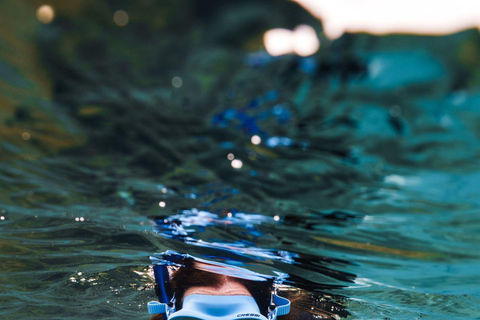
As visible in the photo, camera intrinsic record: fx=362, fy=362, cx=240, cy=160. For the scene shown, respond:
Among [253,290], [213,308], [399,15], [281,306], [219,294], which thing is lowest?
[213,308]

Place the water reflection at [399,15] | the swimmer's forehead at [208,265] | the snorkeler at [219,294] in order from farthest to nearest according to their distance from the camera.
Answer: the swimmer's forehead at [208,265] < the snorkeler at [219,294] < the water reflection at [399,15]

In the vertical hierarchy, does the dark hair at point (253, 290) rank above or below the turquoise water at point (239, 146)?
below

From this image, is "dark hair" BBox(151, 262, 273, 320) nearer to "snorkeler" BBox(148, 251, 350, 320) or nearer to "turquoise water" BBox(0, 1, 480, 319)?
"snorkeler" BBox(148, 251, 350, 320)

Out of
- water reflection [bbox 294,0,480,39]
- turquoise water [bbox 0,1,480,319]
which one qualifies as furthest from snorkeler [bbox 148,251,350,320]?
water reflection [bbox 294,0,480,39]

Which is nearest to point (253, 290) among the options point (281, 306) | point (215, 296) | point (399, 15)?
point (281, 306)

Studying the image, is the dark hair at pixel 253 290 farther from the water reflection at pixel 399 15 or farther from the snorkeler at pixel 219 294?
the water reflection at pixel 399 15

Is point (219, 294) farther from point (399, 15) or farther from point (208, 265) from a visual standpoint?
point (399, 15)

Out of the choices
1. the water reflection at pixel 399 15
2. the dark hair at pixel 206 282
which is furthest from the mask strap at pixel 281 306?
the water reflection at pixel 399 15

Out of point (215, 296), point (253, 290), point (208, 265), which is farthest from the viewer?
point (253, 290)

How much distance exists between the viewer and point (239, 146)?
12.8 ft

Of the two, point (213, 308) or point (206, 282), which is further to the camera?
point (206, 282)

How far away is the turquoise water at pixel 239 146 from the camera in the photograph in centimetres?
252

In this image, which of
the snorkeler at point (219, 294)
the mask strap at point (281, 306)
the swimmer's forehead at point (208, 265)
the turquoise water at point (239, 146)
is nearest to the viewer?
the turquoise water at point (239, 146)

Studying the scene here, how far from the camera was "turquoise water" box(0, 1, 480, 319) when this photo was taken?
2.52 metres
